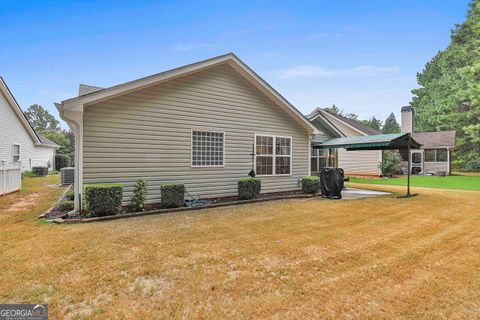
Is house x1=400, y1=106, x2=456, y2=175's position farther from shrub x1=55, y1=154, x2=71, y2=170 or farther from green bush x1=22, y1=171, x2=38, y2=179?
shrub x1=55, y1=154, x2=71, y2=170

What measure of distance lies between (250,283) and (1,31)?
56.4 feet

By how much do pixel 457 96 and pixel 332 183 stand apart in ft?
65.2

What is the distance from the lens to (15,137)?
15992mm

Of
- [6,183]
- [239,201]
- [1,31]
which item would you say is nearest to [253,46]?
[239,201]

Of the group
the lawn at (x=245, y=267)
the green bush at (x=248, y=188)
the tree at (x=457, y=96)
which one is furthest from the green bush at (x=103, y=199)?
the tree at (x=457, y=96)

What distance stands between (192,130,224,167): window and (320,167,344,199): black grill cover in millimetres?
4099

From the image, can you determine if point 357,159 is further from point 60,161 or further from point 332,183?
point 60,161

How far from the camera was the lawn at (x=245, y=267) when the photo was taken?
245cm

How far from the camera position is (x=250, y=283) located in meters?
2.92

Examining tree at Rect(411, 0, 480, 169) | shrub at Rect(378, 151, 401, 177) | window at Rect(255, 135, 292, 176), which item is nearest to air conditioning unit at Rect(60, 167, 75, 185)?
window at Rect(255, 135, 292, 176)

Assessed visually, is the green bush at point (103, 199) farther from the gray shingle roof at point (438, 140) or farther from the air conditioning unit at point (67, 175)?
the gray shingle roof at point (438, 140)

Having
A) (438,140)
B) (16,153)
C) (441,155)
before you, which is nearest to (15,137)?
(16,153)

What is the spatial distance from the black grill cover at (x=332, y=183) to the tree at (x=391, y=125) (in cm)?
4399

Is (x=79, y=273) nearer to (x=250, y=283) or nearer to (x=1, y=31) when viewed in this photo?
(x=250, y=283)
